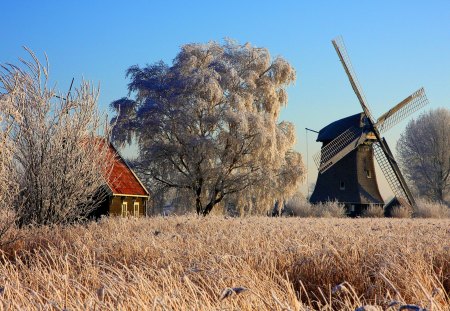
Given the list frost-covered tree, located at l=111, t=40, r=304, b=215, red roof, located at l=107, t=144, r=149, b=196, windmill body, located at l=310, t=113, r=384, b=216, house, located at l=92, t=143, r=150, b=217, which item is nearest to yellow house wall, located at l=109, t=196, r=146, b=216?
house, located at l=92, t=143, r=150, b=217

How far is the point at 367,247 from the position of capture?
10.0 meters

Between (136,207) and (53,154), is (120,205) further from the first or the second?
(53,154)

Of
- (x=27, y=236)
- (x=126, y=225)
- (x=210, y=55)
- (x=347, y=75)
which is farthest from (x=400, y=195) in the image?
(x=27, y=236)

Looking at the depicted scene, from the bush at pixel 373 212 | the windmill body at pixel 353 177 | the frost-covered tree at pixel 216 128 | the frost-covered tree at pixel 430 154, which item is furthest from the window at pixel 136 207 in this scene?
the frost-covered tree at pixel 430 154

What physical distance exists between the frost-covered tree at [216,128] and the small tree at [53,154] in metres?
14.4

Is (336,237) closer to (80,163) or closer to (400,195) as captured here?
(80,163)

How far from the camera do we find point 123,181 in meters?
27.5

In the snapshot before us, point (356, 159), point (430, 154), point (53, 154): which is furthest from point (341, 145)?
point (53, 154)

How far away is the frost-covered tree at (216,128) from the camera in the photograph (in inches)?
1192

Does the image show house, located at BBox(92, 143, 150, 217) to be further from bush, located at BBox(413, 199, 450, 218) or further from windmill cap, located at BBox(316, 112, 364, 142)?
bush, located at BBox(413, 199, 450, 218)

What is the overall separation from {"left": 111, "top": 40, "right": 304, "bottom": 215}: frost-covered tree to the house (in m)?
2.94

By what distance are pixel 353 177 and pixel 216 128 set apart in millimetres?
10737

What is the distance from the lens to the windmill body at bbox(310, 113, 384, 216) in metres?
37.5

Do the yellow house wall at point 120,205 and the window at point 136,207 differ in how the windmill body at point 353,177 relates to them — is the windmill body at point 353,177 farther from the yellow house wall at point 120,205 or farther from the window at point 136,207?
the window at point 136,207
